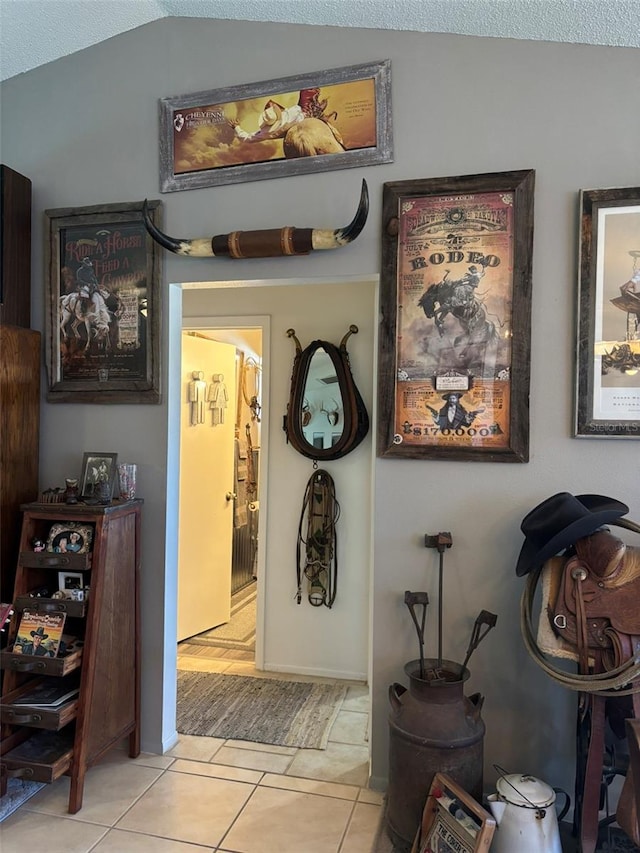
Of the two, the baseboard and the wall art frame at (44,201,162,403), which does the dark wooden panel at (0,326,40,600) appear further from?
the baseboard

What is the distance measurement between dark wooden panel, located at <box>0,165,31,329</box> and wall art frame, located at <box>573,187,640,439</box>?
2.34 metres

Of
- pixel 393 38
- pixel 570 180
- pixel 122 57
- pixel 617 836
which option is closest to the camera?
pixel 617 836

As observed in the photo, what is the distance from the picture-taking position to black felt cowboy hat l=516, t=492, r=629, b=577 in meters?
1.75

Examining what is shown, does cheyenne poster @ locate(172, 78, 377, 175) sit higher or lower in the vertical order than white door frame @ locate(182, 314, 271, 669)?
higher

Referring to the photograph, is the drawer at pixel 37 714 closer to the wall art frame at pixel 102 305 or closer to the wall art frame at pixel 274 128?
the wall art frame at pixel 102 305

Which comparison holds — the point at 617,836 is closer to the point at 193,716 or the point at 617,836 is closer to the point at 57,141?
the point at 193,716

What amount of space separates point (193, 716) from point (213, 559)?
1.24m

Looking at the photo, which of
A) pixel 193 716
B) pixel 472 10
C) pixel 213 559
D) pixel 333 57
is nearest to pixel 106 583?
pixel 193 716

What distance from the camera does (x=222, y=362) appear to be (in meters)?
4.04

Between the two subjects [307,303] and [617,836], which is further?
[307,303]

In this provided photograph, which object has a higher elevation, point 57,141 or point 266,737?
point 57,141

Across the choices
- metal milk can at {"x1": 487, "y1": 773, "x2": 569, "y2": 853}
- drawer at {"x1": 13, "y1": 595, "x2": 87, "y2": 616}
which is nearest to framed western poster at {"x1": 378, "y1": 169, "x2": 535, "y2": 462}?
metal milk can at {"x1": 487, "y1": 773, "x2": 569, "y2": 853}

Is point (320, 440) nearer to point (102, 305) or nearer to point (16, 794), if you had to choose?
point (102, 305)

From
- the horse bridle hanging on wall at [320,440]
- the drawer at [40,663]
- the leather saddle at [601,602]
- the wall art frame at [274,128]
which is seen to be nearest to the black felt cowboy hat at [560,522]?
the leather saddle at [601,602]
